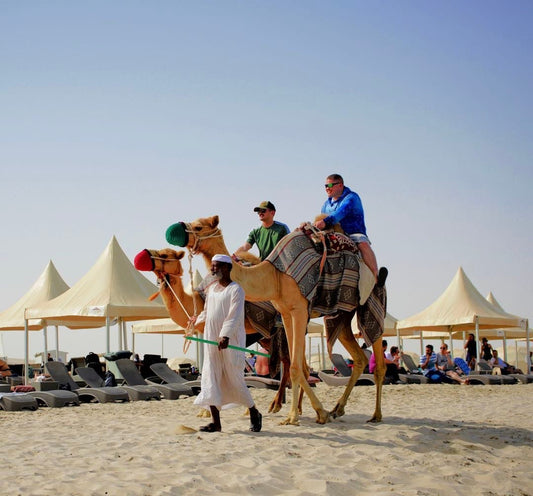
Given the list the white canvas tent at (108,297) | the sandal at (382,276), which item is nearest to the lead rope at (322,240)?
the sandal at (382,276)

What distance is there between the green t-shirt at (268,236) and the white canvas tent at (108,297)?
912 centimetres

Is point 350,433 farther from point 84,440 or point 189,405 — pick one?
point 189,405

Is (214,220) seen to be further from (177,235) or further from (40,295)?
(40,295)

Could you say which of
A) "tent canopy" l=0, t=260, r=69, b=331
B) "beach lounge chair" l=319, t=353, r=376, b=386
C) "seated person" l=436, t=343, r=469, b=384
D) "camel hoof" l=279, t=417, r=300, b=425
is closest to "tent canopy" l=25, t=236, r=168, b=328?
"beach lounge chair" l=319, t=353, r=376, b=386

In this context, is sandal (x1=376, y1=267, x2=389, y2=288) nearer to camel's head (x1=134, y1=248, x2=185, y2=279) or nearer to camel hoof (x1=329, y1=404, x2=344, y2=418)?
camel hoof (x1=329, y1=404, x2=344, y2=418)

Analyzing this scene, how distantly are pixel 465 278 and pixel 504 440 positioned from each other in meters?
18.9

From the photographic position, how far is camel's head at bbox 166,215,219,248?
7566mm

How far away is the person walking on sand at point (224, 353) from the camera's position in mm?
6867

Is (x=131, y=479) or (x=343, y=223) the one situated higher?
(x=343, y=223)

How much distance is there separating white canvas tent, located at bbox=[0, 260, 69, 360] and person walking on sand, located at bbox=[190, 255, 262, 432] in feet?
60.6

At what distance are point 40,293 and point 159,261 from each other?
19.4 meters

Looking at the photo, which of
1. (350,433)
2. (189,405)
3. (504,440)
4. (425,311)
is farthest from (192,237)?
(425,311)

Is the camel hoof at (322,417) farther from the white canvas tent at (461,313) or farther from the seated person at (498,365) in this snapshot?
the white canvas tent at (461,313)

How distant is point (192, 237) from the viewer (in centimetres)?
766
